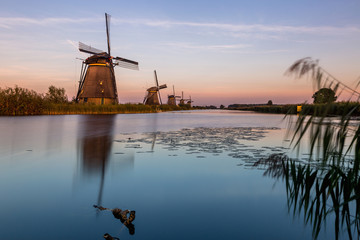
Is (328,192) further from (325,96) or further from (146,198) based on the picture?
(146,198)

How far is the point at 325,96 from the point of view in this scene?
2.12m

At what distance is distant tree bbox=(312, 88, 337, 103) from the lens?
207 centimetres

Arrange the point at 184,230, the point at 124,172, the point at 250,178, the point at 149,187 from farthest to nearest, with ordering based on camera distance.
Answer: the point at 124,172 → the point at 250,178 → the point at 149,187 → the point at 184,230

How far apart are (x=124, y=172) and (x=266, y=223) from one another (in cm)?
314

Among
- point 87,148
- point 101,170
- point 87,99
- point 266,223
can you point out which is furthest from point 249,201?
point 87,99

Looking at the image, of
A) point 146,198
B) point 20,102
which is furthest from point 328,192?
point 20,102

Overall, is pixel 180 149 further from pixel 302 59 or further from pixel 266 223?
pixel 302 59

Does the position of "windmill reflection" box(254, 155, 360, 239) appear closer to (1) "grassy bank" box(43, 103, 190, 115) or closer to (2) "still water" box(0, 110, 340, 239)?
(2) "still water" box(0, 110, 340, 239)

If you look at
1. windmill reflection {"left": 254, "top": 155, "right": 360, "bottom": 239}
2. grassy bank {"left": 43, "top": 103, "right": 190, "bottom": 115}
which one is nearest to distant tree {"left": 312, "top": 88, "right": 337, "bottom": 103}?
windmill reflection {"left": 254, "top": 155, "right": 360, "bottom": 239}

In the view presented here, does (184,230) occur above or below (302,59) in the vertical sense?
below

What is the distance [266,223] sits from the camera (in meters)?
3.26

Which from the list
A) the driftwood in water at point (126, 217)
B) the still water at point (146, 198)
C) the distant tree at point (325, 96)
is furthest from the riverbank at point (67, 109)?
the distant tree at point (325, 96)

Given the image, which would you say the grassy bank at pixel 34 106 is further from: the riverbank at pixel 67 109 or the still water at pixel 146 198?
the still water at pixel 146 198

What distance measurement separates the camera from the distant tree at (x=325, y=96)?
2.07 meters
